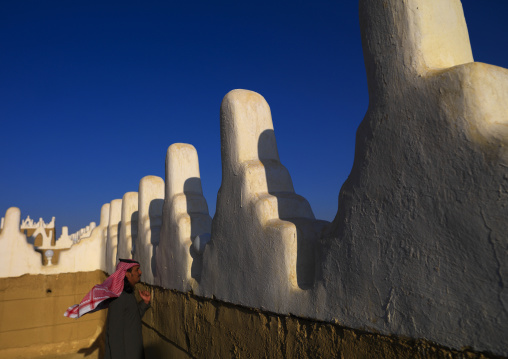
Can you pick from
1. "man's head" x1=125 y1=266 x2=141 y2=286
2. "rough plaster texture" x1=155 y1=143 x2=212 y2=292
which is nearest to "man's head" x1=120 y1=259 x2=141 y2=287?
"man's head" x1=125 y1=266 x2=141 y2=286

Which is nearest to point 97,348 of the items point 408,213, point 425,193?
point 408,213

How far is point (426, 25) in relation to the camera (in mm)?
1729

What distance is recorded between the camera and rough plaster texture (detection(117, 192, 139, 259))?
607 cm

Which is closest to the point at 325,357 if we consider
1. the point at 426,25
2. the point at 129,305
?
the point at 426,25

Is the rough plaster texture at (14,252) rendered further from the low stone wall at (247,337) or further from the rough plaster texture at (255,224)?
the rough plaster texture at (255,224)

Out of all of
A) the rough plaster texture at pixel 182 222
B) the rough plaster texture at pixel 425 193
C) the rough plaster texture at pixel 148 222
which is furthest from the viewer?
the rough plaster texture at pixel 148 222

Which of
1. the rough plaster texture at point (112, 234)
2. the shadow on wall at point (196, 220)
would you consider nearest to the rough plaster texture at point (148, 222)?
the shadow on wall at point (196, 220)

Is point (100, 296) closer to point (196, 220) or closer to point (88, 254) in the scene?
point (196, 220)

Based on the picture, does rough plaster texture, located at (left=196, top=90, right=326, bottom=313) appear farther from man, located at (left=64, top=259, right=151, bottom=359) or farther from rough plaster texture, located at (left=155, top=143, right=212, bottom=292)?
man, located at (left=64, top=259, right=151, bottom=359)

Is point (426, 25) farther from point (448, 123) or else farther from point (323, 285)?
point (323, 285)

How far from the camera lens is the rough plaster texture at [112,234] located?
22.6 feet

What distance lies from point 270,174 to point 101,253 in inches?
232

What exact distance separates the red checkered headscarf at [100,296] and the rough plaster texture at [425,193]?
7.59 feet

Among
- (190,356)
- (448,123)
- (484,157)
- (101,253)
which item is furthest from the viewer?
(101,253)
